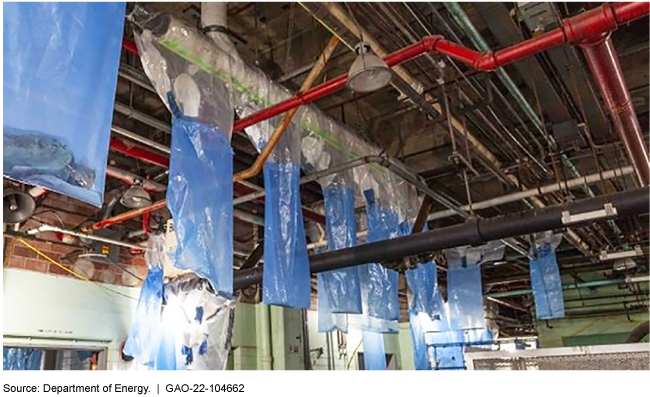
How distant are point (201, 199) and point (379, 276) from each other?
1.38 meters

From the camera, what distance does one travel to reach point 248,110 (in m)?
2.02

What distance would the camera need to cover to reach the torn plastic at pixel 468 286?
13.8 ft

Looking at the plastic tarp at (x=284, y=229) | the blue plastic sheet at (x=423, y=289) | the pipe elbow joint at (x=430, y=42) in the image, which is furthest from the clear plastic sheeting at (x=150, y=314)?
the pipe elbow joint at (x=430, y=42)

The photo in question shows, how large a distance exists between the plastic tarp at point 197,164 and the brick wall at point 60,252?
2122mm

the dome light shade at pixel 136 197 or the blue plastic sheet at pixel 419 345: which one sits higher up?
the dome light shade at pixel 136 197

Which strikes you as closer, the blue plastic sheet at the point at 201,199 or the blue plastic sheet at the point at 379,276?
the blue plastic sheet at the point at 201,199

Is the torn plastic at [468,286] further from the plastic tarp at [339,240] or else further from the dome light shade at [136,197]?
the dome light shade at [136,197]

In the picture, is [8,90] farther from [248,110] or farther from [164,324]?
[164,324]

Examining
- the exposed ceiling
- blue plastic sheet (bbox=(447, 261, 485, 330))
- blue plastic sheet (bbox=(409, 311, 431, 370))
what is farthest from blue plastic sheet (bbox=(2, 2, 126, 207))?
blue plastic sheet (bbox=(409, 311, 431, 370))

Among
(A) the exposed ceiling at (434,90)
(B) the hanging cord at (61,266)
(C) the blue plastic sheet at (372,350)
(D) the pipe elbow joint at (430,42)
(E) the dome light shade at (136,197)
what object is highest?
(A) the exposed ceiling at (434,90)
